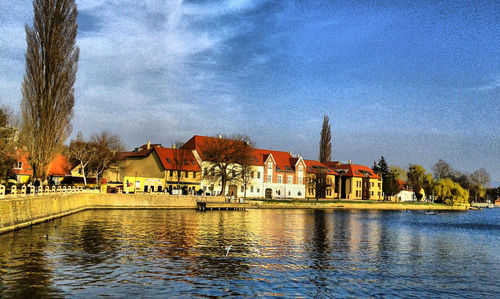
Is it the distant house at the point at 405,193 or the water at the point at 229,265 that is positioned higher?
the distant house at the point at 405,193

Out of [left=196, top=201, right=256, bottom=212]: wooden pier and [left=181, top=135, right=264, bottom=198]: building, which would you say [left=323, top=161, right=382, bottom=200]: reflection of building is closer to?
[left=181, top=135, right=264, bottom=198]: building

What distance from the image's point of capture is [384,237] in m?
47.4

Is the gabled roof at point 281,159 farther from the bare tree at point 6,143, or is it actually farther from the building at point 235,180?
the bare tree at point 6,143

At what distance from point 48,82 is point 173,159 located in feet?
137

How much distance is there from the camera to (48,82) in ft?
177

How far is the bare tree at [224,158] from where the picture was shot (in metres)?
89.6

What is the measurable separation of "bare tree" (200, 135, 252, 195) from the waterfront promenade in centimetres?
866

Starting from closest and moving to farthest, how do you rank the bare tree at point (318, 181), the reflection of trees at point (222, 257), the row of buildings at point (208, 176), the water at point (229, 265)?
1. the water at point (229, 265)
2. the reflection of trees at point (222, 257)
3. the row of buildings at point (208, 176)
4. the bare tree at point (318, 181)

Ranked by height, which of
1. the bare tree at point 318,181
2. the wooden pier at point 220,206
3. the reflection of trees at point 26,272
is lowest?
the reflection of trees at point 26,272

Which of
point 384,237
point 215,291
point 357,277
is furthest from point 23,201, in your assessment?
point 384,237

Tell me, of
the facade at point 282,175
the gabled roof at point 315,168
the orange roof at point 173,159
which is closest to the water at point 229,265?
the orange roof at point 173,159

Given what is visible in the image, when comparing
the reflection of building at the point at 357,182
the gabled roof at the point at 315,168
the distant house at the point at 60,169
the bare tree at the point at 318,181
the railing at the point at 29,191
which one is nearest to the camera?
Answer: the railing at the point at 29,191

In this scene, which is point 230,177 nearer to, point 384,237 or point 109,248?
point 384,237

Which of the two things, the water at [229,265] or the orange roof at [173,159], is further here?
the orange roof at [173,159]
